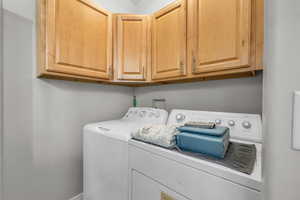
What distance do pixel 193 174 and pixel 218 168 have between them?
0.12 meters

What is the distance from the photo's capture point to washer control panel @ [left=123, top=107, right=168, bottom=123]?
4.65ft

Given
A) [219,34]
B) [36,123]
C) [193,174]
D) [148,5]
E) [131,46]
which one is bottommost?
[193,174]

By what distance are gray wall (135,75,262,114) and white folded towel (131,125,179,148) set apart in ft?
2.43

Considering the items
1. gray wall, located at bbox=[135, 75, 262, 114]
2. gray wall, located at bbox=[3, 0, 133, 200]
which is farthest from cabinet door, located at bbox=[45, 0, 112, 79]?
gray wall, located at bbox=[135, 75, 262, 114]

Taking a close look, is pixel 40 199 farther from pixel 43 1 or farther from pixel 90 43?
pixel 43 1

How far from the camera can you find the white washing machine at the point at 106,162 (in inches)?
37.6

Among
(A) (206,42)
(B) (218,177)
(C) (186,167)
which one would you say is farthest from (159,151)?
(A) (206,42)

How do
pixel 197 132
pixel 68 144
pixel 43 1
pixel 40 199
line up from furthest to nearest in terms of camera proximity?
pixel 68 144, pixel 40 199, pixel 43 1, pixel 197 132

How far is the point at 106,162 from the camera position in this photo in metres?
1.06

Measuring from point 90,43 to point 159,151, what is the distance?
1239mm

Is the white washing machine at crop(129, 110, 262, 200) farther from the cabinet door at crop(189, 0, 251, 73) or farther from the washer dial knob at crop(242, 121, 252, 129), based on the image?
the cabinet door at crop(189, 0, 251, 73)

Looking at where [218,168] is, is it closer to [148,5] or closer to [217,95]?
[217,95]

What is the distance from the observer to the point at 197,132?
705mm

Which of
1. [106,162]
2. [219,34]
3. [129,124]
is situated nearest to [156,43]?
[219,34]
